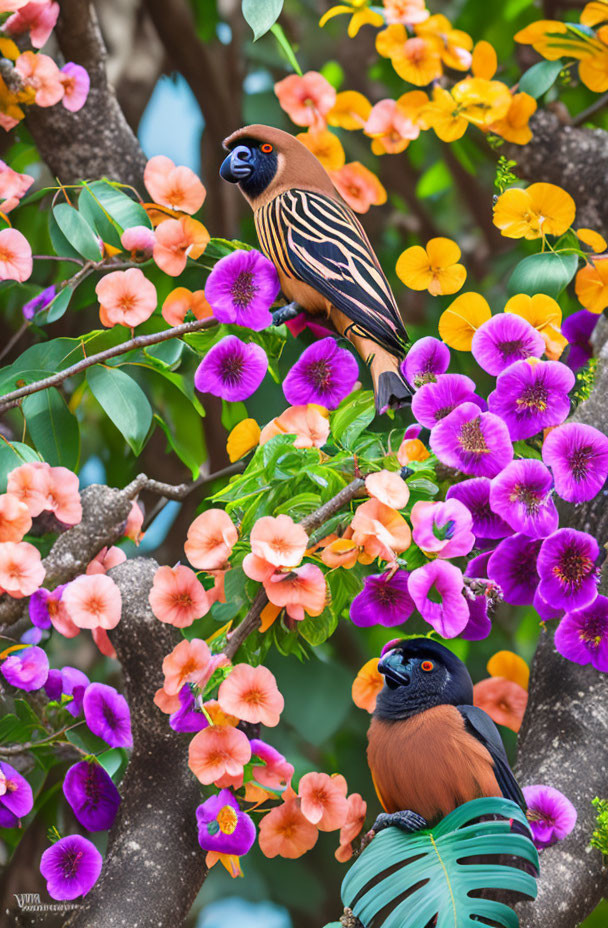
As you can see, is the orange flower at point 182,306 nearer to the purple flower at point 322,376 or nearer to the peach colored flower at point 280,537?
the purple flower at point 322,376

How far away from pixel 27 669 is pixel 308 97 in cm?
75

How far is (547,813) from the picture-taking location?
818mm

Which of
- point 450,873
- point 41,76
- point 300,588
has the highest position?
point 41,76

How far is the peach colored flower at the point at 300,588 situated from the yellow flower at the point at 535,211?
44 cm

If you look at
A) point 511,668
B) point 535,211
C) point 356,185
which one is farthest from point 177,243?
point 511,668

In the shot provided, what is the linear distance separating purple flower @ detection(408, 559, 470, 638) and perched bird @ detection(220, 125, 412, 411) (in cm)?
Answer: 18

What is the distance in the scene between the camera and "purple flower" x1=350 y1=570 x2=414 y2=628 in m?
0.79

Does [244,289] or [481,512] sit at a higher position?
[244,289]

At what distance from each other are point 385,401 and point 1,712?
0.52 metres

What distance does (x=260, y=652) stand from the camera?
87 centimetres

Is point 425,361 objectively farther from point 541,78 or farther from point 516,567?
point 541,78

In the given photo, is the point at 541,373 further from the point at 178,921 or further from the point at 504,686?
the point at 178,921

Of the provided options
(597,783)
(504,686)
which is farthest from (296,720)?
(597,783)

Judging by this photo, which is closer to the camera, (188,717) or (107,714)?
(188,717)
